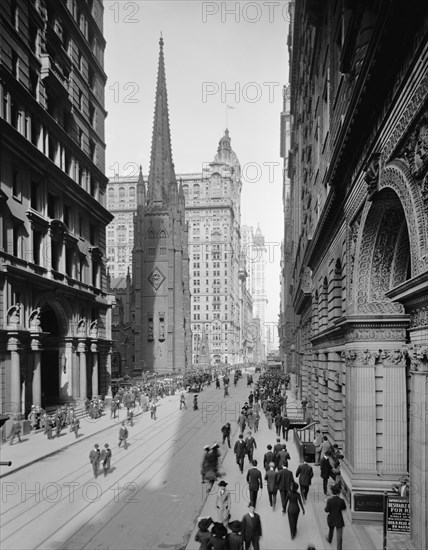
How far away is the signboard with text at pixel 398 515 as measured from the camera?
1051 centimetres

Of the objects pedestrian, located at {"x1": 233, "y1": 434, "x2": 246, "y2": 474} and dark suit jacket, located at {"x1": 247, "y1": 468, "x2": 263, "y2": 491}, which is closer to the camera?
dark suit jacket, located at {"x1": 247, "y1": 468, "x2": 263, "y2": 491}

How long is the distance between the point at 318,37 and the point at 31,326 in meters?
22.1

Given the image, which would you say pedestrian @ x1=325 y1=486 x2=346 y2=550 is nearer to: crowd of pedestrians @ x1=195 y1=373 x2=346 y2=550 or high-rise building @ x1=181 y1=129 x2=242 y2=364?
crowd of pedestrians @ x1=195 y1=373 x2=346 y2=550

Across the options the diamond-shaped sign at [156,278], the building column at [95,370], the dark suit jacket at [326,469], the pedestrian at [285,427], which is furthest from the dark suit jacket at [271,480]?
the diamond-shaped sign at [156,278]

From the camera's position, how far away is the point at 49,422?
2627 cm

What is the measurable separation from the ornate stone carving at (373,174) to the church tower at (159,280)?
89.6 meters

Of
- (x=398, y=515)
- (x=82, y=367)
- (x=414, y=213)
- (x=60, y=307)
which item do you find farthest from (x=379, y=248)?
(x=82, y=367)

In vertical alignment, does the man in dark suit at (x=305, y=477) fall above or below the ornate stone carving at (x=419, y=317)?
below

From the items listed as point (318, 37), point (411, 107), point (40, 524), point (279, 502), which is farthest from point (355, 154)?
point (318, 37)

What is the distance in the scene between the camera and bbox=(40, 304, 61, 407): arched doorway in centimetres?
3672

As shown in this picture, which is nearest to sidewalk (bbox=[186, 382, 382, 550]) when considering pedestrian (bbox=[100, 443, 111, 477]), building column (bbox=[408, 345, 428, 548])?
building column (bbox=[408, 345, 428, 548])

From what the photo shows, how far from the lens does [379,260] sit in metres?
14.1

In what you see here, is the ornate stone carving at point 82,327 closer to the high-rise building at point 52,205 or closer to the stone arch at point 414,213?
the high-rise building at point 52,205

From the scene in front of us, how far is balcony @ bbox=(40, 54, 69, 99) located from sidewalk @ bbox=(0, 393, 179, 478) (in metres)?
21.6
